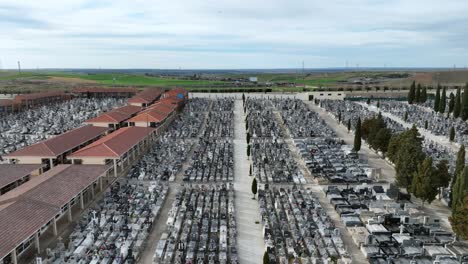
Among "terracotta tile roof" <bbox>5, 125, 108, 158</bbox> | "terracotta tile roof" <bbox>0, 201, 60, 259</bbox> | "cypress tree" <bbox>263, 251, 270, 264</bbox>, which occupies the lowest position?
"cypress tree" <bbox>263, 251, 270, 264</bbox>

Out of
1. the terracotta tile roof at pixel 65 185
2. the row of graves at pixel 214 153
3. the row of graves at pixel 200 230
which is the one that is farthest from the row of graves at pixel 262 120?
the terracotta tile roof at pixel 65 185

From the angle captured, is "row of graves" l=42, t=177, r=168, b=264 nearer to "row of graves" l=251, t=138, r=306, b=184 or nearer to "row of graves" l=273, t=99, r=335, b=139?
"row of graves" l=251, t=138, r=306, b=184

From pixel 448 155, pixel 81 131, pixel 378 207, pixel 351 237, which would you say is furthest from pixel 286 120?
pixel 351 237

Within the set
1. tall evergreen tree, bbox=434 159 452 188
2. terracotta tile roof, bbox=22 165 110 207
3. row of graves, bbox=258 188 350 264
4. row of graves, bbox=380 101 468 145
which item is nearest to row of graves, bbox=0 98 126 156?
terracotta tile roof, bbox=22 165 110 207

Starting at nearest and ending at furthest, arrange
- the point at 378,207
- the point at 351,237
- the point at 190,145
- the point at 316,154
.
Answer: the point at 351,237 < the point at 378,207 < the point at 316,154 < the point at 190,145

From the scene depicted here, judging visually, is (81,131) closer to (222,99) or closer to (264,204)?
(264,204)

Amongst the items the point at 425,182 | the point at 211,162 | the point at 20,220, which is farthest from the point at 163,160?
the point at 425,182
